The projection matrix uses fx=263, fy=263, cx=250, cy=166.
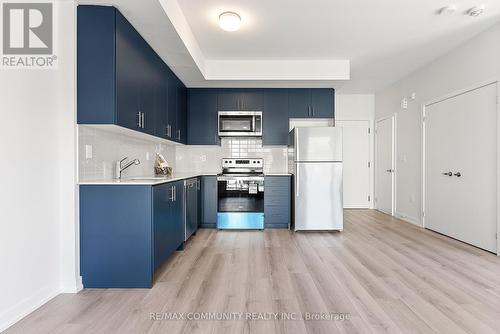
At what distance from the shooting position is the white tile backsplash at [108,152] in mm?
2211

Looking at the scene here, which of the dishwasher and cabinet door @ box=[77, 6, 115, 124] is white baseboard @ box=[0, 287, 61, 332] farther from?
the dishwasher

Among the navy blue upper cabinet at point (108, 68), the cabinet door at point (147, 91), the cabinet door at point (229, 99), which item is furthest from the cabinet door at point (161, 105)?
the cabinet door at point (229, 99)

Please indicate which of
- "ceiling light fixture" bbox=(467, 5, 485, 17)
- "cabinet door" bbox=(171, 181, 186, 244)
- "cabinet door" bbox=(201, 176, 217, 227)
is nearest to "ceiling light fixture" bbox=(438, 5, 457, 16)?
"ceiling light fixture" bbox=(467, 5, 485, 17)

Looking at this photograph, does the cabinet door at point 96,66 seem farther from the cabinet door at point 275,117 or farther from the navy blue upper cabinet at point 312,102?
the navy blue upper cabinet at point 312,102

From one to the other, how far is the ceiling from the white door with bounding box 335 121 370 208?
1.35 meters

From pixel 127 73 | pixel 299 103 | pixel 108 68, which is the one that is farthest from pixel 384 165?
pixel 108 68

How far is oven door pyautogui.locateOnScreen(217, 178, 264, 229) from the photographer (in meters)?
4.08

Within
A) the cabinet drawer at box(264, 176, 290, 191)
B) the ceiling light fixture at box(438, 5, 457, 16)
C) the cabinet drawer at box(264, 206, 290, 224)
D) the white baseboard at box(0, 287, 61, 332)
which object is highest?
the ceiling light fixture at box(438, 5, 457, 16)

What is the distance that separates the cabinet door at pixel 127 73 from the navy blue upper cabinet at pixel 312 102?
8.58ft

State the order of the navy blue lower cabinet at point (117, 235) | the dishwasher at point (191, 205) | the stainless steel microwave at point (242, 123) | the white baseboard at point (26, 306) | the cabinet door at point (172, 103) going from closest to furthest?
the white baseboard at point (26, 306) < the navy blue lower cabinet at point (117, 235) < the dishwasher at point (191, 205) < the cabinet door at point (172, 103) < the stainless steel microwave at point (242, 123)

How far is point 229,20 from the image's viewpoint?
2.75 metres

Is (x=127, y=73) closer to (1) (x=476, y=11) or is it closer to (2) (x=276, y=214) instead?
(2) (x=276, y=214)

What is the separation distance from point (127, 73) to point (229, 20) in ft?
3.94

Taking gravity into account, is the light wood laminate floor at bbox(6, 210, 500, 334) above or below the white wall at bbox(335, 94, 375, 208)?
below
